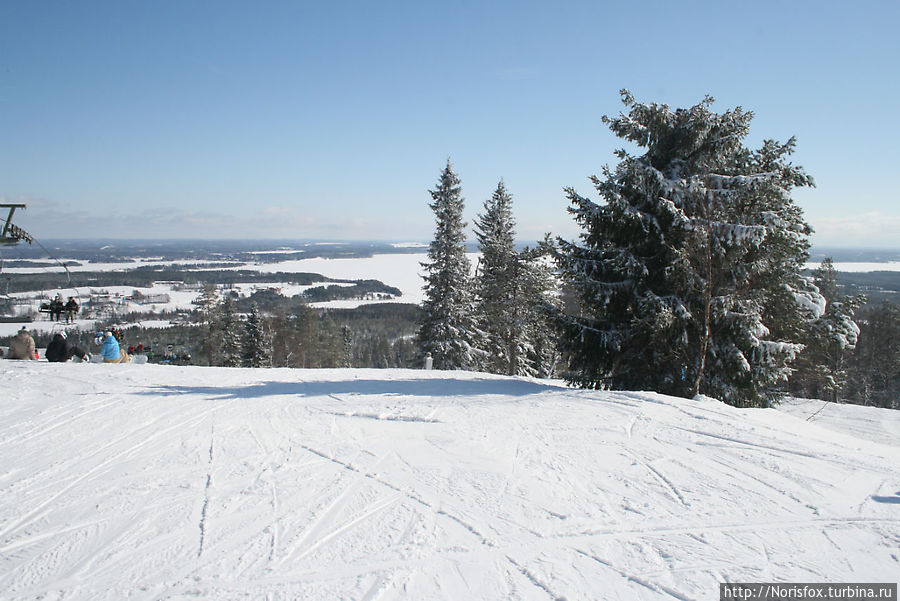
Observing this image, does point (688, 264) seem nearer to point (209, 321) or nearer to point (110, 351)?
point (110, 351)

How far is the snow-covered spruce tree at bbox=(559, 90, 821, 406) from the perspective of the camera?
31.2ft

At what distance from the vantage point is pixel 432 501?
4.23m

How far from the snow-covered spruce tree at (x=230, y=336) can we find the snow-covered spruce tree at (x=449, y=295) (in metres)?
14.7

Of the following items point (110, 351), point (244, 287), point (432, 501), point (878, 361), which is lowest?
point (244, 287)

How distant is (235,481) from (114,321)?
69.4 m

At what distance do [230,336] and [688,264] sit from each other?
29.2 metres

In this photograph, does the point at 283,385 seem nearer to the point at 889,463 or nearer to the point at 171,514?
the point at 171,514

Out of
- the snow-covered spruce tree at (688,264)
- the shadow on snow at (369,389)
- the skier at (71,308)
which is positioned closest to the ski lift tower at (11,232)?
the skier at (71,308)

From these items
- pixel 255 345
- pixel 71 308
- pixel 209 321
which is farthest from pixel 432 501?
pixel 209 321

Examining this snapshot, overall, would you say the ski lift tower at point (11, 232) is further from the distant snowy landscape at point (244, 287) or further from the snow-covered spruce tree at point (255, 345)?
the snow-covered spruce tree at point (255, 345)

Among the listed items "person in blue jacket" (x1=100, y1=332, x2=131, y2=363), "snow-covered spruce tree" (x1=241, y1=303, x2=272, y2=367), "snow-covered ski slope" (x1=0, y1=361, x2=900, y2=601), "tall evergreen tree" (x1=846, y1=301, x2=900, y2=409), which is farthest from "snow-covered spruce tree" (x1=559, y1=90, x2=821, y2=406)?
"snow-covered spruce tree" (x1=241, y1=303, x2=272, y2=367)

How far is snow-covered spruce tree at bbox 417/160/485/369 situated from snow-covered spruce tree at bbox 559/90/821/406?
10901mm

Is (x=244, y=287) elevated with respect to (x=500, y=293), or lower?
lower

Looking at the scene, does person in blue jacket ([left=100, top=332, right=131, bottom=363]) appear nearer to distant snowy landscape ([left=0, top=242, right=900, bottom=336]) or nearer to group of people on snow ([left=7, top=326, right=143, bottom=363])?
group of people on snow ([left=7, top=326, right=143, bottom=363])
